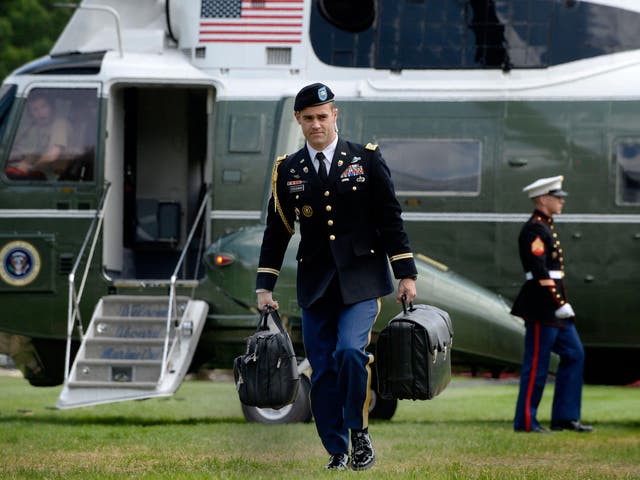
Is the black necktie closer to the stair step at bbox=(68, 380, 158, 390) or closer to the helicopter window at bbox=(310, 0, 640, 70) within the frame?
the stair step at bbox=(68, 380, 158, 390)

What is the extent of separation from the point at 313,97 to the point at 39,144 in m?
5.47

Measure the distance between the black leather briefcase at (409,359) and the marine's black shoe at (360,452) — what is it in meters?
0.23

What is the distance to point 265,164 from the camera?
1156 cm

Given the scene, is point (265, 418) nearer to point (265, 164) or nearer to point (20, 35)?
point (265, 164)

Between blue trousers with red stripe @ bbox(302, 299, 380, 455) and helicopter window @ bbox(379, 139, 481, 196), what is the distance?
4.55 m

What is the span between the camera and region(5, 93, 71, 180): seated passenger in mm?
11688

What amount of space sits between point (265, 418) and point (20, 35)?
87.4ft

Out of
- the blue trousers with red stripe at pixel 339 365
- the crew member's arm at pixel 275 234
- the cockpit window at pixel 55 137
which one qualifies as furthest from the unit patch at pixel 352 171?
the cockpit window at pixel 55 137

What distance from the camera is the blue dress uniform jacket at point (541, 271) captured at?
414 inches

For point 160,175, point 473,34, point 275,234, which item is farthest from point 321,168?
point 160,175

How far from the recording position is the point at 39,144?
11.7 meters

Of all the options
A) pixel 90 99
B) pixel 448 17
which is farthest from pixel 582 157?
pixel 90 99

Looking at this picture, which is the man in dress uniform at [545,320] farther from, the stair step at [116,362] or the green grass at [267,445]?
the stair step at [116,362]

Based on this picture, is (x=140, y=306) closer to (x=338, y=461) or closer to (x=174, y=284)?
(x=174, y=284)
